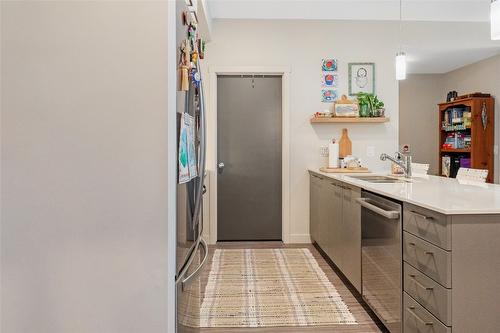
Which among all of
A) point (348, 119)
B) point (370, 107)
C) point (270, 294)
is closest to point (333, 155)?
point (348, 119)

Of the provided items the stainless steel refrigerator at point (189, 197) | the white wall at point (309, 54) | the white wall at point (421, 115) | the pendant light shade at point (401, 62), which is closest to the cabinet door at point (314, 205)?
the white wall at point (309, 54)

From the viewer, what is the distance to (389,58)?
4473mm

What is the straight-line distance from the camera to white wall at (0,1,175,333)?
1199 mm

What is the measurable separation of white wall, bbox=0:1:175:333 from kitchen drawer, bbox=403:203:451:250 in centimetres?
110

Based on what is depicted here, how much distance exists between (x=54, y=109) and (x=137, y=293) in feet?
2.12

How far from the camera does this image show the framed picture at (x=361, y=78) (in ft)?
14.6

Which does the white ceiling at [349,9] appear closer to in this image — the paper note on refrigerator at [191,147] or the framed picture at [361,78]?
the framed picture at [361,78]

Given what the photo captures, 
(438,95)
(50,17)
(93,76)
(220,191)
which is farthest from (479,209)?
(438,95)

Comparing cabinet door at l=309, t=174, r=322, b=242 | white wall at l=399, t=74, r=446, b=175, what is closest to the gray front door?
cabinet door at l=309, t=174, r=322, b=242

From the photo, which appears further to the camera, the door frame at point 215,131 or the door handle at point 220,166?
the door handle at point 220,166

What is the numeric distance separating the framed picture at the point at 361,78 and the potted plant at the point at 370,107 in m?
0.12

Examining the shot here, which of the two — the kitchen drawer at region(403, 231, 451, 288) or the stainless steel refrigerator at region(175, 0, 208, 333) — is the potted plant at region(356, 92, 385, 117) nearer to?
the kitchen drawer at region(403, 231, 451, 288)

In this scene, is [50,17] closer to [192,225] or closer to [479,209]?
[192,225]

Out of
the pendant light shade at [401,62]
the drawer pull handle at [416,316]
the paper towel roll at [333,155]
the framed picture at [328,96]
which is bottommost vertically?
the drawer pull handle at [416,316]
